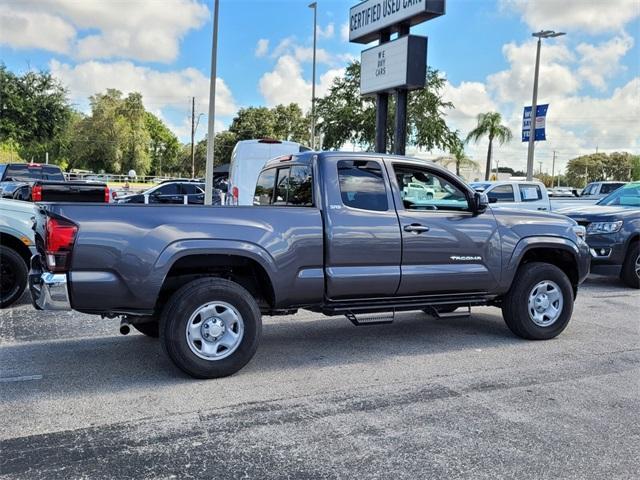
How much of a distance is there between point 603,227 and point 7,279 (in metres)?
9.27

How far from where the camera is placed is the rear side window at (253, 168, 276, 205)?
257 inches

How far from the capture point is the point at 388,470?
3.36 metres

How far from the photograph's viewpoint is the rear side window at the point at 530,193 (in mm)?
15035

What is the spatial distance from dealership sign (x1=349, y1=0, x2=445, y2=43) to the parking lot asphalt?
368 inches

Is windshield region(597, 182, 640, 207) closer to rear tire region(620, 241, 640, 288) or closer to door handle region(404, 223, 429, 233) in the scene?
rear tire region(620, 241, 640, 288)

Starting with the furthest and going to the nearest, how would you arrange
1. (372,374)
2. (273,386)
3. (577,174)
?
(577,174), (372,374), (273,386)

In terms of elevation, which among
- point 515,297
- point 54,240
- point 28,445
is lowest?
point 28,445

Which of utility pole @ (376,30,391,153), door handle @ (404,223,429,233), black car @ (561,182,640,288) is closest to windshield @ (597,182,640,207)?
black car @ (561,182,640,288)

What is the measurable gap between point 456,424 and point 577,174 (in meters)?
120

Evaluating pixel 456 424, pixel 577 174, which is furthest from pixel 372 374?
pixel 577 174

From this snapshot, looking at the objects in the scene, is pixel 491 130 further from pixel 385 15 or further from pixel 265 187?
pixel 265 187

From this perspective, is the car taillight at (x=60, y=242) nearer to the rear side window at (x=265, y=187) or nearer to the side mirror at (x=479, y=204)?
the rear side window at (x=265, y=187)


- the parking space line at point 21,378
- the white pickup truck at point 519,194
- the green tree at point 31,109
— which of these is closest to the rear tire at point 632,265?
the white pickup truck at point 519,194

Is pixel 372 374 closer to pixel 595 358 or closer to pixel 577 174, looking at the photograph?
pixel 595 358
